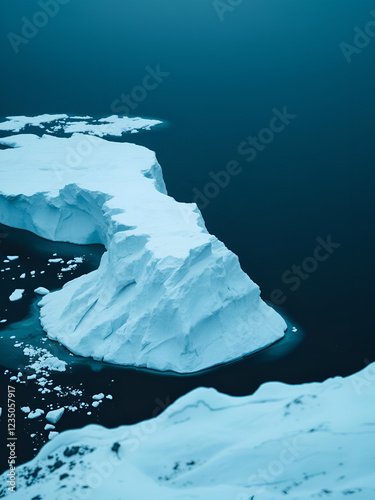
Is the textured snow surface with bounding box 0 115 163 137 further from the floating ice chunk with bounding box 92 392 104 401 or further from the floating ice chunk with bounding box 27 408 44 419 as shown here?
the floating ice chunk with bounding box 27 408 44 419

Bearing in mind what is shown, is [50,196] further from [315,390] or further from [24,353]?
[315,390]

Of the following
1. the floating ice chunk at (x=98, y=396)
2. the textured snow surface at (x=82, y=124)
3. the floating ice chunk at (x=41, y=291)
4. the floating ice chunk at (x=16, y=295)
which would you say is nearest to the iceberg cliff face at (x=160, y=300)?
the floating ice chunk at (x=41, y=291)

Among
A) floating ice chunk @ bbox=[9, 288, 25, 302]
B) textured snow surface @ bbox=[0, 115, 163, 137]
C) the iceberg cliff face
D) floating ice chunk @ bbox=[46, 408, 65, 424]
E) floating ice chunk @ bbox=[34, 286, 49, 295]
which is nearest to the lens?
floating ice chunk @ bbox=[46, 408, 65, 424]

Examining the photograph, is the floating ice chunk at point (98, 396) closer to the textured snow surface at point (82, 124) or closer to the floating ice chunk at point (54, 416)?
the floating ice chunk at point (54, 416)

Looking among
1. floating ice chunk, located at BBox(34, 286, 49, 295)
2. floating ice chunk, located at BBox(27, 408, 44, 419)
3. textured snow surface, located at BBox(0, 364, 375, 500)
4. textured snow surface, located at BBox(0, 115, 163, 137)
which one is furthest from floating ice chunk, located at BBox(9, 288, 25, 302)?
textured snow surface, located at BBox(0, 115, 163, 137)

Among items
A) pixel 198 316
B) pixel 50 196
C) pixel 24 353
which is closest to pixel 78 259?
pixel 50 196

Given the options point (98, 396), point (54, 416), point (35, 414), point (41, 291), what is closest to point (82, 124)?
point (41, 291)
